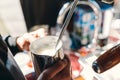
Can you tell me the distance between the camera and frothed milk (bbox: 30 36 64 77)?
42 centimetres

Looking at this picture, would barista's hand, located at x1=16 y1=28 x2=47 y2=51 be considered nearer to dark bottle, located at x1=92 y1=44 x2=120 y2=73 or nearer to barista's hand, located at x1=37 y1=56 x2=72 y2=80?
barista's hand, located at x1=37 y1=56 x2=72 y2=80

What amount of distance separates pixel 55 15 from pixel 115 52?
1.72 ft

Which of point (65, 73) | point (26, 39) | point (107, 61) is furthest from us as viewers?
point (26, 39)

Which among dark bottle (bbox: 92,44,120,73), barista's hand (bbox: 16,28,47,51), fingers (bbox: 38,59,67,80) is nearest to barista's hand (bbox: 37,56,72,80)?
fingers (bbox: 38,59,67,80)

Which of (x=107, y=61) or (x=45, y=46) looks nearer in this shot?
(x=107, y=61)

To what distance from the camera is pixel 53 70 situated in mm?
405

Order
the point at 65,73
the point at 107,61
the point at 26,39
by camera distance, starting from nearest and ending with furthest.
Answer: the point at 107,61, the point at 65,73, the point at 26,39

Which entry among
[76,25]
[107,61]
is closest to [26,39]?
[76,25]

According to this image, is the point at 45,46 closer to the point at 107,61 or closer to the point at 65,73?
the point at 65,73

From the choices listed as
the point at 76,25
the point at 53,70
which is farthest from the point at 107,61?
the point at 76,25

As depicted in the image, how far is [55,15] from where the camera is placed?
2.74 ft

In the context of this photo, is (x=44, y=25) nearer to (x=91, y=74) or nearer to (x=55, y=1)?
(x=55, y=1)

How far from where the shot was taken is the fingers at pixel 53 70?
1.29 ft

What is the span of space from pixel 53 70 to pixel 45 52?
0.07 m
